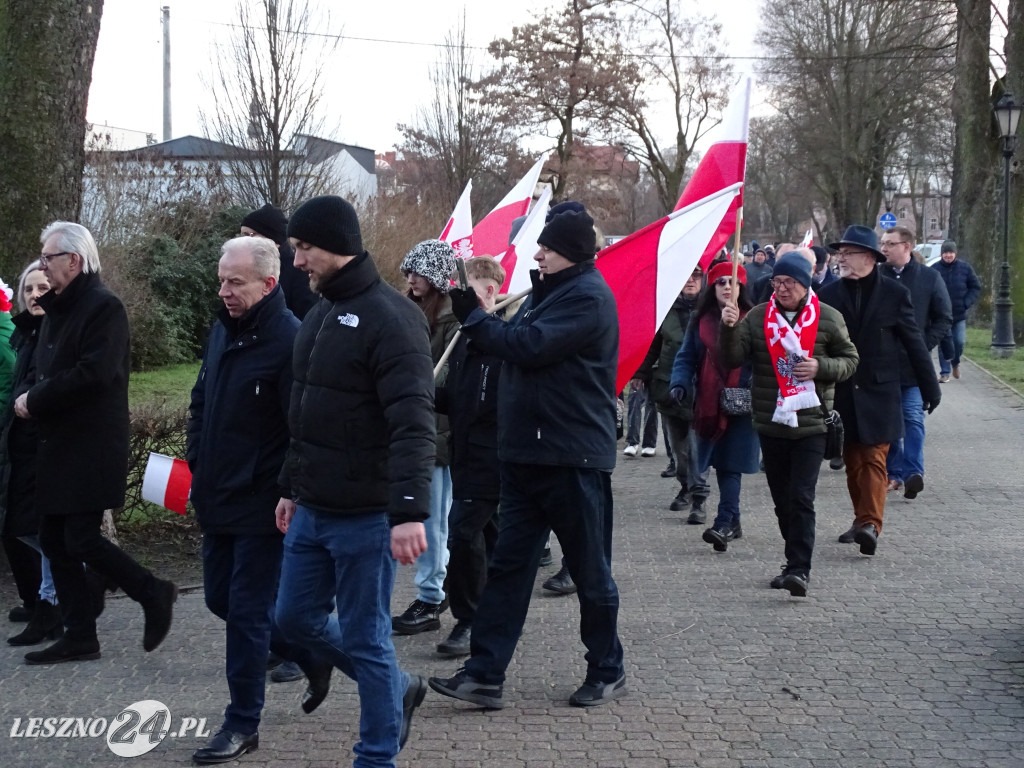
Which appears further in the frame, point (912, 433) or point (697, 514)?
point (912, 433)

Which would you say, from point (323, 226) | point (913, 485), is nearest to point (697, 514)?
point (913, 485)

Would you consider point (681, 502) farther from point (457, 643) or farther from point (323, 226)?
point (323, 226)

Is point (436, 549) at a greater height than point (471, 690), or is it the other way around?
point (436, 549)

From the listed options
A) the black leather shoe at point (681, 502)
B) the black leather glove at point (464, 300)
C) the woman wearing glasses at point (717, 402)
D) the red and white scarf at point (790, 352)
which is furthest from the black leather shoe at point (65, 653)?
the black leather shoe at point (681, 502)

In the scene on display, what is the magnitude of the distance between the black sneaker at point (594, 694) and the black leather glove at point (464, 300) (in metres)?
1.63

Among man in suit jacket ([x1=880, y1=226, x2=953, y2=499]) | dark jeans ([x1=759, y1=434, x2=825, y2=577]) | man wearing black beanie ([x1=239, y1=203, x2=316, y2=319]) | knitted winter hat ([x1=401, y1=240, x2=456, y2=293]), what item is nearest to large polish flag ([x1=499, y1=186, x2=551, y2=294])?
man wearing black beanie ([x1=239, y1=203, x2=316, y2=319])

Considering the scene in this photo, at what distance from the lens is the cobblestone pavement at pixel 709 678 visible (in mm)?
4562

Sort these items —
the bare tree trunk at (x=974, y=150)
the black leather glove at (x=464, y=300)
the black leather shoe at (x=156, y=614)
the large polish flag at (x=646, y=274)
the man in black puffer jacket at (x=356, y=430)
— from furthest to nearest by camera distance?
the bare tree trunk at (x=974, y=150), the large polish flag at (x=646, y=274), the black leather shoe at (x=156, y=614), the black leather glove at (x=464, y=300), the man in black puffer jacket at (x=356, y=430)

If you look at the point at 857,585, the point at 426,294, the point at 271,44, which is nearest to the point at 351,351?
the point at 426,294

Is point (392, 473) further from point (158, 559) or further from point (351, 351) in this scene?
point (158, 559)

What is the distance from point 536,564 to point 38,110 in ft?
14.0

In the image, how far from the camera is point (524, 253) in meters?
7.65

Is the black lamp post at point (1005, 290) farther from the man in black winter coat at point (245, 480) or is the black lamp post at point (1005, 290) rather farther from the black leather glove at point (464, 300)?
the man in black winter coat at point (245, 480)

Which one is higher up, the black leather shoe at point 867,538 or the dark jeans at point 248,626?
the dark jeans at point 248,626
